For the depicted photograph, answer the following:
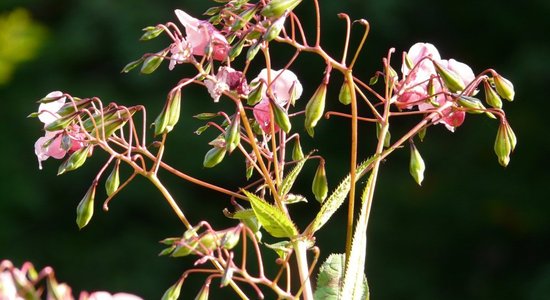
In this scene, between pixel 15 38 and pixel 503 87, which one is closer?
pixel 503 87

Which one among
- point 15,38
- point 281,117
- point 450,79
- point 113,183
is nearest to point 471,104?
point 450,79

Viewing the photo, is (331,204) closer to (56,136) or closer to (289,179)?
(289,179)

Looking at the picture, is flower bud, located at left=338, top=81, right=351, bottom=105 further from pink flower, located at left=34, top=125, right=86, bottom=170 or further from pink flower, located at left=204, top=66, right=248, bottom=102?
pink flower, located at left=34, top=125, right=86, bottom=170

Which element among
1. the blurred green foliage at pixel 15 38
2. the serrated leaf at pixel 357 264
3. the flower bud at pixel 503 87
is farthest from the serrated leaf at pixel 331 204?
the blurred green foliage at pixel 15 38

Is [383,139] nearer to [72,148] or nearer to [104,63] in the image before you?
[72,148]

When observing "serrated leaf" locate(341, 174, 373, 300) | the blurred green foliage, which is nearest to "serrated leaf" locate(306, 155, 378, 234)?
"serrated leaf" locate(341, 174, 373, 300)

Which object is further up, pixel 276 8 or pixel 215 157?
pixel 276 8

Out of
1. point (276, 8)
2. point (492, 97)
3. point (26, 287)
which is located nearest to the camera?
point (26, 287)

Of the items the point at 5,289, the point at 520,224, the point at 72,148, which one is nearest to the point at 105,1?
the point at 520,224
